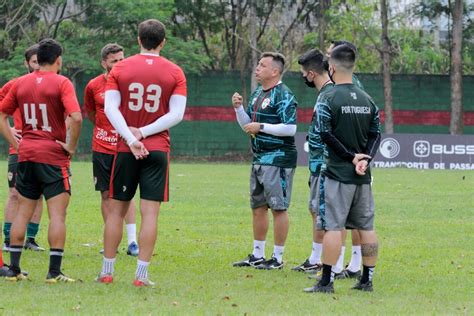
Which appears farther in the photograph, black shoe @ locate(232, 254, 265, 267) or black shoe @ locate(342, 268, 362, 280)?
black shoe @ locate(232, 254, 265, 267)

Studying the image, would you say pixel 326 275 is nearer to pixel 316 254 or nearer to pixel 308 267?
pixel 308 267

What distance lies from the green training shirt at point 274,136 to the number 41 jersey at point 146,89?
1.98 metres

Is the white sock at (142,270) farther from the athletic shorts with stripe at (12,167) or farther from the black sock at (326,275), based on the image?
the athletic shorts with stripe at (12,167)

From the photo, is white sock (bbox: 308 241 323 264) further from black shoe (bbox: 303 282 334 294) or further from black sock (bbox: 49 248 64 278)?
black sock (bbox: 49 248 64 278)

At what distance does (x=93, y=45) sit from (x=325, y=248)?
112 feet

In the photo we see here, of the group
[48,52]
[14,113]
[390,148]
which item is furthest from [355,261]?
[390,148]

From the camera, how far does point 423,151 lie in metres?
34.0

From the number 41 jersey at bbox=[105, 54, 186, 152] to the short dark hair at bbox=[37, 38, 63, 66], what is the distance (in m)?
0.69

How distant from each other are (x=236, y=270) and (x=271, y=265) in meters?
0.47

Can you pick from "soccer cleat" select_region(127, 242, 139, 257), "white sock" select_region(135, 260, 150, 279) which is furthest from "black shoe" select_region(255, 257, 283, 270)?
"white sock" select_region(135, 260, 150, 279)

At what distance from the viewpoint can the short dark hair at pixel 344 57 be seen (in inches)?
363

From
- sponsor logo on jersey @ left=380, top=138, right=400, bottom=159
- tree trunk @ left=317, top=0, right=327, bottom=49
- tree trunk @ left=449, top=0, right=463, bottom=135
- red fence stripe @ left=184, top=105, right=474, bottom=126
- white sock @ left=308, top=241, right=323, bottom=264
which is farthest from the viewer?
tree trunk @ left=317, top=0, right=327, bottom=49

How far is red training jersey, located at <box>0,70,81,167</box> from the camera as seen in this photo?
9.49m

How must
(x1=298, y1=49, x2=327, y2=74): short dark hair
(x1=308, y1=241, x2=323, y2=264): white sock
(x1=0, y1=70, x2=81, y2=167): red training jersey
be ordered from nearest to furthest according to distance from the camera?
1. (x1=0, y1=70, x2=81, y2=167): red training jersey
2. (x1=298, y1=49, x2=327, y2=74): short dark hair
3. (x1=308, y1=241, x2=323, y2=264): white sock
